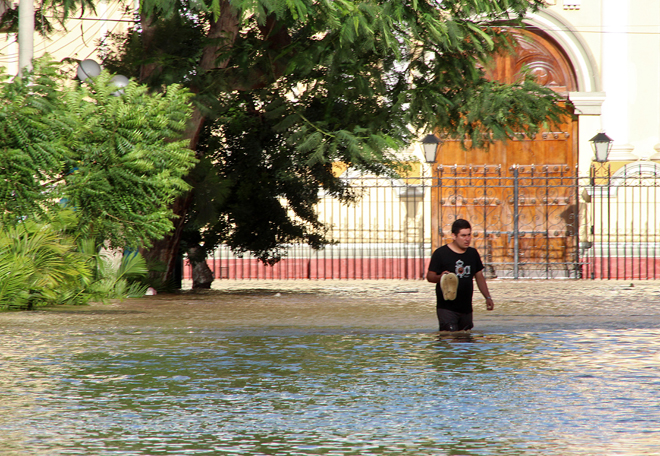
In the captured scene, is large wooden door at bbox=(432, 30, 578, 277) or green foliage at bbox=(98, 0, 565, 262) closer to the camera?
green foliage at bbox=(98, 0, 565, 262)

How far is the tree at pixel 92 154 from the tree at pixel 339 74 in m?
1.26

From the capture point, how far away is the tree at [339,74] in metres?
13.6

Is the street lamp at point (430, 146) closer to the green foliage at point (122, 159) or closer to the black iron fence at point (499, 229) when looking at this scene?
the black iron fence at point (499, 229)

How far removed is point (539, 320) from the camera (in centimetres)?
1256

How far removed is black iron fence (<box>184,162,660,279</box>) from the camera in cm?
2231

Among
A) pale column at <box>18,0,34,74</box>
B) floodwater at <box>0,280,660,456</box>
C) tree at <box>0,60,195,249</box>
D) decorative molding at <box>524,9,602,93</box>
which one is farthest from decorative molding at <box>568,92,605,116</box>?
pale column at <box>18,0,34,74</box>

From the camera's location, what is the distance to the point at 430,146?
70.6 ft

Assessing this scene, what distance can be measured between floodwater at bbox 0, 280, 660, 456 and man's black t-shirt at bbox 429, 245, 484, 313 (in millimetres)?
340

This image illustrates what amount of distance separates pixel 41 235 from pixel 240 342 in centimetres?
459

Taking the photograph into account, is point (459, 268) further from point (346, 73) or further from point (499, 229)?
point (499, 229)

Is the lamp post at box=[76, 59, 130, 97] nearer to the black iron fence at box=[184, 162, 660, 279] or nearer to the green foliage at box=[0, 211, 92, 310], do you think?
the green foliage at box=[0, 211, 92, 310]

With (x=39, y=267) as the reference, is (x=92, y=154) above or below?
above

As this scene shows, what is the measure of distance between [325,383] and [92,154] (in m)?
6.59

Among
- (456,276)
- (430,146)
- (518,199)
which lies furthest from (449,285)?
(518,199)
